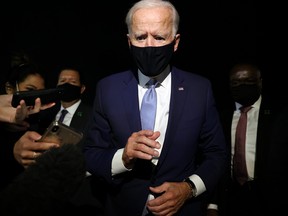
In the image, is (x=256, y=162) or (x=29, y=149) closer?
(x=29, y=149)

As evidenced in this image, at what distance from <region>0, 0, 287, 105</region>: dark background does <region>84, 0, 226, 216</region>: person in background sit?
1700mm

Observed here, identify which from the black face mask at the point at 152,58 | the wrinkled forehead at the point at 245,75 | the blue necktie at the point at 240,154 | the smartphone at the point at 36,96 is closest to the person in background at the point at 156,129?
the black face mask at the point at 152,58

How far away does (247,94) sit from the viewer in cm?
250

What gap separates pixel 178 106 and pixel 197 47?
6.05 ft

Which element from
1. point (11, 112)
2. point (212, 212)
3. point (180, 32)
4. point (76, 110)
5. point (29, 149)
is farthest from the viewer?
point (180, 32)

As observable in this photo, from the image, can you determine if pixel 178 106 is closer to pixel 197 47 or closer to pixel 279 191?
pixel 279 191

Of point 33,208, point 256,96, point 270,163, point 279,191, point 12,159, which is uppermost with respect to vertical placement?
point 33,208

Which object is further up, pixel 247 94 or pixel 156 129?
pixel 156 129

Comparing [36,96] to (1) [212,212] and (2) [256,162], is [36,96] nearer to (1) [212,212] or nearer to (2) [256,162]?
(1) [212,212]

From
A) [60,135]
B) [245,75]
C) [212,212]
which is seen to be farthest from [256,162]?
[60,135]

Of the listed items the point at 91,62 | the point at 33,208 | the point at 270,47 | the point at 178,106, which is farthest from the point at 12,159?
the point at 270,47

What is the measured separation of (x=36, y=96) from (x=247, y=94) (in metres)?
1.84

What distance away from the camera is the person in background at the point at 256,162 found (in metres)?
2.22

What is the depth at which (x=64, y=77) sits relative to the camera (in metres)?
3.08
